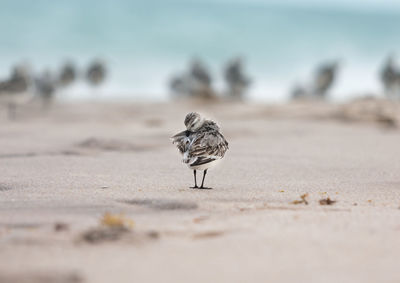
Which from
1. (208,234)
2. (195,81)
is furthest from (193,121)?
(195,81)

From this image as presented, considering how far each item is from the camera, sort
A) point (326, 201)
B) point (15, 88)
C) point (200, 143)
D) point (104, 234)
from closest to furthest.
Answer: point (104, 234), point (326, 201), point (200, 143), point (15, 88)

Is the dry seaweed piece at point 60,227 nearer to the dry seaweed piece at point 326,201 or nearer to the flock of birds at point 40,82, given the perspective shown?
the dry seaweed piece at point 326,201

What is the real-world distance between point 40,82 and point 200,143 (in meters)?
31.8

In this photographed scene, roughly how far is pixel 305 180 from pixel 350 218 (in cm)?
286

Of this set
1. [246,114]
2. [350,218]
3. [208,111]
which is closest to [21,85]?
[208,111]

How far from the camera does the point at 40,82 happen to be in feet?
120

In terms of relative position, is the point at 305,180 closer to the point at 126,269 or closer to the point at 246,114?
the point at 126,269

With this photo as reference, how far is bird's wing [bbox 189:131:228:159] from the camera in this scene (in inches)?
255

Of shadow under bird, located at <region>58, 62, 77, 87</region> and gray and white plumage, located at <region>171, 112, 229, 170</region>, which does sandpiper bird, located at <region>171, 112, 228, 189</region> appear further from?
shadow under bird, located at <region>58, 62, 77, 87</region>

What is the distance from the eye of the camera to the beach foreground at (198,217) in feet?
11.8

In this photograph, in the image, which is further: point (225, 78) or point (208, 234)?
point (225, 78)

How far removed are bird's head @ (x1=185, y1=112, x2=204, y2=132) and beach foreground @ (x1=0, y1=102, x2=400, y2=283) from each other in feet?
2.28

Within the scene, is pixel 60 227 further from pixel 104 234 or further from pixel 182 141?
pixel 182 141

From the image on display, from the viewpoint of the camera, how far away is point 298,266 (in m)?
3.68
